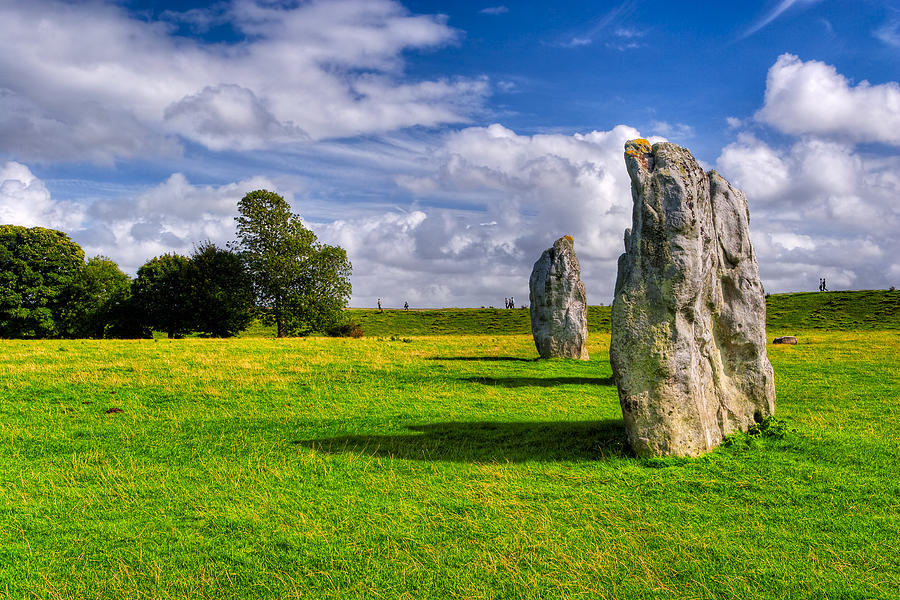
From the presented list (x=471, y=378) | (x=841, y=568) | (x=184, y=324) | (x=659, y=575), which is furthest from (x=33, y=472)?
(x=184, y=324)

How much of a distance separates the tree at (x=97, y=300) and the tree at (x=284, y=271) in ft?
38.0

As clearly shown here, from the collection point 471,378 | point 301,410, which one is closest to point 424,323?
point 471,378

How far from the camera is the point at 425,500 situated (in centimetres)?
868

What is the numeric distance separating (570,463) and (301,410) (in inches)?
331

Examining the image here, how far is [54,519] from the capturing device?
836 cm

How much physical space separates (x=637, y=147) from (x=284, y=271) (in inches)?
1576

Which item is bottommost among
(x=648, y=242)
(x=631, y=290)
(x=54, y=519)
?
(x=54, y=519)

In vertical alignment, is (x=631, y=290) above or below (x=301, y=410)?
above

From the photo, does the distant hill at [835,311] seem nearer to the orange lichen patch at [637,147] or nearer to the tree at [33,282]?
the orange lichen patch at [637,147]

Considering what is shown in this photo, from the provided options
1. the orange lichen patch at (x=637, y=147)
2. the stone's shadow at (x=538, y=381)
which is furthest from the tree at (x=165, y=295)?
the orange lichen patch at (x=637, y=147)

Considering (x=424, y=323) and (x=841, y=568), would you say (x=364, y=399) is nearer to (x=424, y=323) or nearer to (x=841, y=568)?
(x=841, y=568)

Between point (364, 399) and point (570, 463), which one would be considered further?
point (364, 399)

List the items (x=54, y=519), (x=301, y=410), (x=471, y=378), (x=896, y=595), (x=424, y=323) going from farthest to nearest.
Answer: (x=424, y=323), (x=471, y=378), (x=301, y=410), (x=54, y=519), (x=896, y=595)

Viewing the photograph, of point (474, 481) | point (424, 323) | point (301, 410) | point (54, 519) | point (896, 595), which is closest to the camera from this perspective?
point (896, 595)
